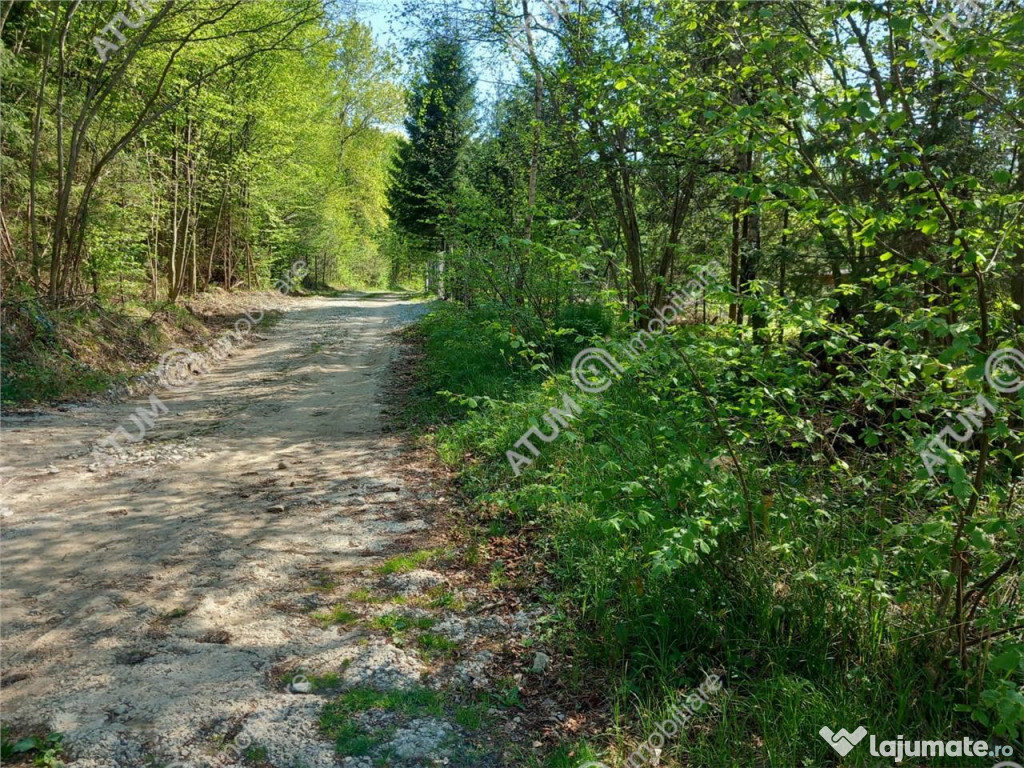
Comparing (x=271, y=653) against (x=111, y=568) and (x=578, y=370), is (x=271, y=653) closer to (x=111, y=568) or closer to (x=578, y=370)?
(x=111, y=568)

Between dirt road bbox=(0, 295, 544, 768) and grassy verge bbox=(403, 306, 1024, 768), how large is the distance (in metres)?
0.92

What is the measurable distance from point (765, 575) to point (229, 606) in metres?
3.32

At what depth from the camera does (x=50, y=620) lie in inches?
139

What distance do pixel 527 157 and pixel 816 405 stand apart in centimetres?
1093

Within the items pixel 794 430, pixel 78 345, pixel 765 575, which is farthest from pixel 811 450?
pixel 78 345

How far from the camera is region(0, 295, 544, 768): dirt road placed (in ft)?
9.32

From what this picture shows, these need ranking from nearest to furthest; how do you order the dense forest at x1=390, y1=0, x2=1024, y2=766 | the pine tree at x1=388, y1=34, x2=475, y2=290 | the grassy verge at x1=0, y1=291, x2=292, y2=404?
the dense forest at x1=390, y1=0, x2=1024, y2=766 < the grassy verge at x1=0, y1=291, x2=292, y2=404 < the pine tree at x1=388, y1=34, x2=475, y2=290

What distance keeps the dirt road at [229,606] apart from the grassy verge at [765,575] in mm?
915

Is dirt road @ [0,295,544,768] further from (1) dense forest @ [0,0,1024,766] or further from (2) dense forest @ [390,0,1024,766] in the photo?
(2) dense forest @ [390,0,1024,766]

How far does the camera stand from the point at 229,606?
3.86 meters

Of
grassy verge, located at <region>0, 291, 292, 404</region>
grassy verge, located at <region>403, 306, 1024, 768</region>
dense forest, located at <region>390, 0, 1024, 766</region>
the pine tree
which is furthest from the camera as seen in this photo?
the pine tree

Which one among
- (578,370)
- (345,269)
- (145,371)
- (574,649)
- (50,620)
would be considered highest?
(345,269)

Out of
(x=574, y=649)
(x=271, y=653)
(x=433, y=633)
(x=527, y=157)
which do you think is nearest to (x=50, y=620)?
(x=271, y=653)

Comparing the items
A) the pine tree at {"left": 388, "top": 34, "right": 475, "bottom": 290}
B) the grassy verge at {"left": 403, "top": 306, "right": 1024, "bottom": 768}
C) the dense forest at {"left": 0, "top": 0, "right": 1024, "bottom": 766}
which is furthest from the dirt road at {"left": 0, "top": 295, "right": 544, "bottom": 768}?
the pine tree at {"left": 388, "top": 34, "right": 475, "bottom": 290}
